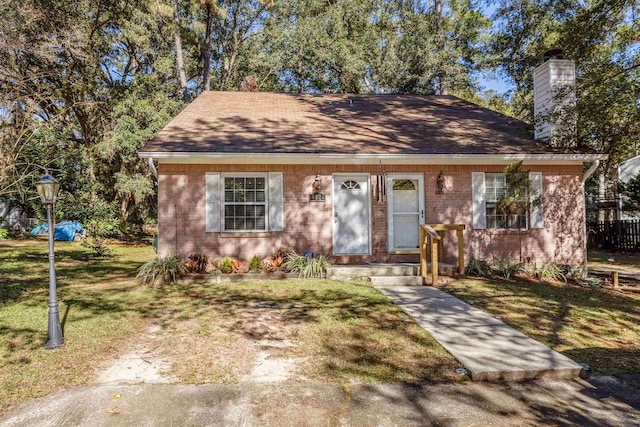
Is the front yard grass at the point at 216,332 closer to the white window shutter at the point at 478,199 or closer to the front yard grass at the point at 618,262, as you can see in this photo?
the white window shutter at the point at 478,199

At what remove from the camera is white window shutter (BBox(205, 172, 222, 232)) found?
29.6 feet

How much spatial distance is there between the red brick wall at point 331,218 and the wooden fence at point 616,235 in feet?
25.5

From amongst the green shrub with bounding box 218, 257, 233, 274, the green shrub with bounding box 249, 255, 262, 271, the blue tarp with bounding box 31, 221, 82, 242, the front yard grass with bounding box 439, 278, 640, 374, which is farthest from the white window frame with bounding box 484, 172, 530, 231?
the blue tarp with bounding box 31, 221, 82, 242

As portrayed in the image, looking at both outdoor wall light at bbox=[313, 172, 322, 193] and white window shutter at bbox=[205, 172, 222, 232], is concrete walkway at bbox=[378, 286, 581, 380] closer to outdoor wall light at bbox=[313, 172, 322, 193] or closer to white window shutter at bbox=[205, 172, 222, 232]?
outdoor wall light at bbox=[313, 172, 322, 193]

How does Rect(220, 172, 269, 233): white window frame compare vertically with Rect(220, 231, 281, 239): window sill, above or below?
above

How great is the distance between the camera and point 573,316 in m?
5.62

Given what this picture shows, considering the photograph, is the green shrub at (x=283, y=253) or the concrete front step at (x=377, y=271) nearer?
the concrete front step at (x=377, y=271)

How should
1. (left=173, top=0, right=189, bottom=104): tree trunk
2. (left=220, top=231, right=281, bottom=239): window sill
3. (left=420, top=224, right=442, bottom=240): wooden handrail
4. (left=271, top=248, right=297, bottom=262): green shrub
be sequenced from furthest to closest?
1. (left=173, top=0, right=189, bottom=104): tree trunk
2. (left=220, top=231, right=281, bottom=239): window sill
3. (left=271, top=248, right=297, bottom=262): green shrub
4. (left=420, top=224, right=442, bottom=240): wooden handrail

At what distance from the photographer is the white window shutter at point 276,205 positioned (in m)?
9.19

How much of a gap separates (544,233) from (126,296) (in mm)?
9499

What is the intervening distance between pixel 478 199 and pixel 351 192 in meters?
3.15

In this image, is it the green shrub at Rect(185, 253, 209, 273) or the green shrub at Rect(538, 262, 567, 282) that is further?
the green shrub at Rect(538, 262, 567, 282)

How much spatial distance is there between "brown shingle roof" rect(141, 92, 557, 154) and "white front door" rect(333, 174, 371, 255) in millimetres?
920

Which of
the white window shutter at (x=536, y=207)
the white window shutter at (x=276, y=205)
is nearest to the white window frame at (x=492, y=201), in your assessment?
the white window shutter at (x=536, y=207)
